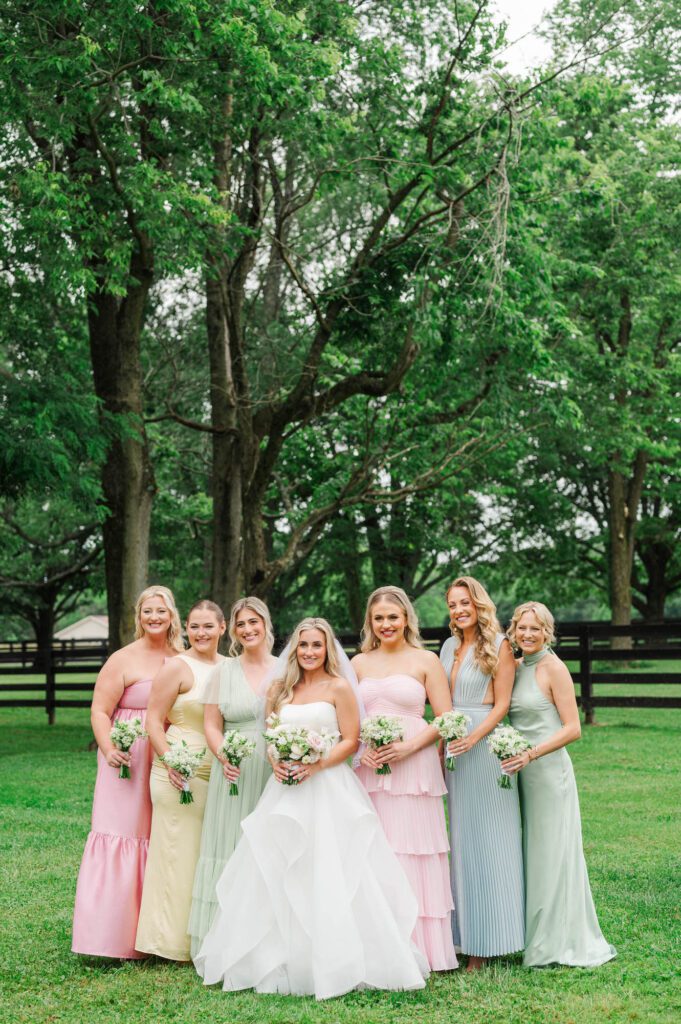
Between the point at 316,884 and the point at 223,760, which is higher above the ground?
the point at 223,760

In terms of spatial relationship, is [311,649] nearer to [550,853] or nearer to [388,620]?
[388,620]

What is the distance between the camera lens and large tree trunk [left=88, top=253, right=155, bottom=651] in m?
17.0

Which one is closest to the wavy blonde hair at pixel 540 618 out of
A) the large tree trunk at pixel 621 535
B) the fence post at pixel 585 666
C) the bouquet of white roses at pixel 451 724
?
the bouquet of white roses at pixel 451 724

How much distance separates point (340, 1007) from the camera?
582cm

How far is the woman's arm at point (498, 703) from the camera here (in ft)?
21.5

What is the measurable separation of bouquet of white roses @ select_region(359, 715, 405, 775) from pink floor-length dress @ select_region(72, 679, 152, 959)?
1.43 m

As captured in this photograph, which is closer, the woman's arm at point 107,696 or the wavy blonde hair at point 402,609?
the wavy blonde hair at point 402,609

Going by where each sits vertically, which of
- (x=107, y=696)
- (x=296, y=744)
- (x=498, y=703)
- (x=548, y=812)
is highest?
(x=107, y=696)

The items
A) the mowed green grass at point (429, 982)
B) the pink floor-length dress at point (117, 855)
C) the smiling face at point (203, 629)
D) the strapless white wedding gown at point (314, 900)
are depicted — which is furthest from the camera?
the smiling face at point (203, 629)

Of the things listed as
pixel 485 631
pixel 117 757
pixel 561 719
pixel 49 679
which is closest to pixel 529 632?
pixel 485 631

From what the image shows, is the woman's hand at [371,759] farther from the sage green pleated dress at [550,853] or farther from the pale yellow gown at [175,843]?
the pale yellow gown at [175,843]

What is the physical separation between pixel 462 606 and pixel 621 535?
27.1m

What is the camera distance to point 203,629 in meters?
7.05

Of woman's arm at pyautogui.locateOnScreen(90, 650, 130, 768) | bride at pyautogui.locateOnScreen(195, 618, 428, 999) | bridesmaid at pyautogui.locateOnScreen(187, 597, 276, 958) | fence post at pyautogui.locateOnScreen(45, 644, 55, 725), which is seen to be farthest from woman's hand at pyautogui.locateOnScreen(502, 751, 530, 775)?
fence post at pyautogui.locateOnScreen(45, 644, 55, 725)
